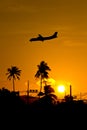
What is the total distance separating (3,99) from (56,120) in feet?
37.6

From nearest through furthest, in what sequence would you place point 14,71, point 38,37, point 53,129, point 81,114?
point 38,37 < point 53,129 < point 81,114 < point 14,71

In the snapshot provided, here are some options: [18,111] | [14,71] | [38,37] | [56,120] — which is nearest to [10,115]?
[18,111]

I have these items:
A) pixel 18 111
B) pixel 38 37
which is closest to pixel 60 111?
pixel 18 111

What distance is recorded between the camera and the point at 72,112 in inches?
3248

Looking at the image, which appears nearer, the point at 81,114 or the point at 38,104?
the point at 81,114

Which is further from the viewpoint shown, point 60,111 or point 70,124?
point 60,111

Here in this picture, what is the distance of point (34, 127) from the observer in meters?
76.6

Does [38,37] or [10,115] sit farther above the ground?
[38,37]

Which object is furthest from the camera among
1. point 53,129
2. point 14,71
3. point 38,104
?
point 14,71

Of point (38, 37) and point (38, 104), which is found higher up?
point (38, 37)

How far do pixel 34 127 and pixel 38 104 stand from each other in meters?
14.6

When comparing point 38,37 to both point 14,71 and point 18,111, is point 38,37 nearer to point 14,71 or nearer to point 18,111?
point 18,111

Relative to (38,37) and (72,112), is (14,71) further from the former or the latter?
(38,37)

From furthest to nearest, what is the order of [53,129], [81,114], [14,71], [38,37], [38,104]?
[14,71] < [38,104] < [81,114] < [53,129] < [38,37]
